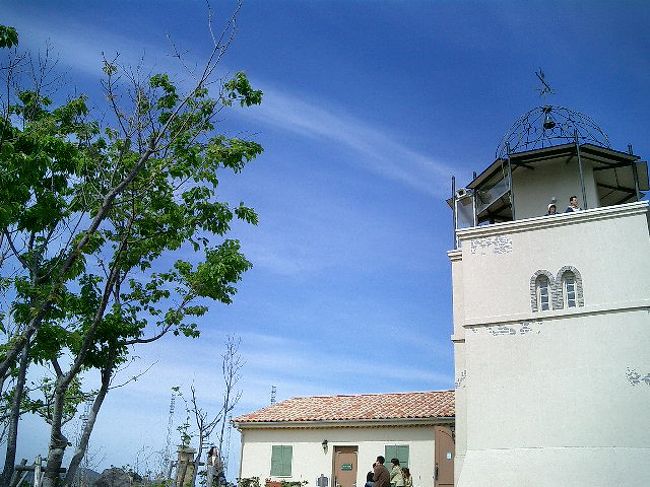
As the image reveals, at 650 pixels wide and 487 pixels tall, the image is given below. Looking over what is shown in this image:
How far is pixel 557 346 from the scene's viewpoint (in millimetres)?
13336

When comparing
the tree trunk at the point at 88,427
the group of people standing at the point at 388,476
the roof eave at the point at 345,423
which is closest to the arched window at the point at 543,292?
the group of people standing at the point at 388,476

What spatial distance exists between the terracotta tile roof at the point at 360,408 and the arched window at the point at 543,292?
764cm

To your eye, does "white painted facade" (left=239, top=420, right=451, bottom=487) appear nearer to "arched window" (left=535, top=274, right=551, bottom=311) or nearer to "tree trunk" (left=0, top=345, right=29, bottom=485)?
"arched window" (left=535, top=274, right=551, bottom=311)

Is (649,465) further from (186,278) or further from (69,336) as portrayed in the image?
(69,336)

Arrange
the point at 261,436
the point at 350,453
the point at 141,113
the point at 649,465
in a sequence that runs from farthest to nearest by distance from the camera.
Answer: the point at 261,436 → the point at 350,453 → the point at 649,465 → the point at 141,113

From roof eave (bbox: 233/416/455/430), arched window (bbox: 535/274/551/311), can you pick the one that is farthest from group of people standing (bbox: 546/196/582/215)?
roof eave (bbox: 233/416/455/430)

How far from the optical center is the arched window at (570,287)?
44.2 ft

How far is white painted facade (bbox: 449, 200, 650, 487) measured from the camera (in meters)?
12.3

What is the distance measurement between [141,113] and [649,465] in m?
10.9

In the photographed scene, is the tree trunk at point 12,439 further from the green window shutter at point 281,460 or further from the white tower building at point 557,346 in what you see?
the green window shutter at point 281,460

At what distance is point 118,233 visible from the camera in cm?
1297

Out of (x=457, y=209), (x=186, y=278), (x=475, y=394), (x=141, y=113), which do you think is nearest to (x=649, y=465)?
(x=475, y=394)

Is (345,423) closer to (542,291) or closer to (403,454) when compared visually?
(403,454)

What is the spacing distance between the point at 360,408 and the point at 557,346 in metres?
11.5
